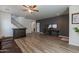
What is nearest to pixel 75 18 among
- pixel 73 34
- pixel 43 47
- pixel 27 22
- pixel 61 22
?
pixel 73 34

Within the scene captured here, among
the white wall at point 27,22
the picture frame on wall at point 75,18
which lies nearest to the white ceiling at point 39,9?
the white wall at point 27,22

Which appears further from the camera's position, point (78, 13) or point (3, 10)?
point (78, 13)

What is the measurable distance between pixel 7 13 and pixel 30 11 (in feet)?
3.55

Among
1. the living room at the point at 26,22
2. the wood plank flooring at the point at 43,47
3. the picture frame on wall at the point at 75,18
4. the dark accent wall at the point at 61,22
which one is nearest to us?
the living room at the point at 26,22

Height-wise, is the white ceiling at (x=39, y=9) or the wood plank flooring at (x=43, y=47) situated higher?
the white ceiling at (x=39, y=9)

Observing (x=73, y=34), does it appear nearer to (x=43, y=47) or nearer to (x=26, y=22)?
(x=43, y=47)

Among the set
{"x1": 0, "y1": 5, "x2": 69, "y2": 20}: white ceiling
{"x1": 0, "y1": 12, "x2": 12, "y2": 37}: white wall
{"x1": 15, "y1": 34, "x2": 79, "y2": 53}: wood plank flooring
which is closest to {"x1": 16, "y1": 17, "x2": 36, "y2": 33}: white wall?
{"x1": 0, "y1": 5, "x2": 69, "y2": 20}: white ceiling

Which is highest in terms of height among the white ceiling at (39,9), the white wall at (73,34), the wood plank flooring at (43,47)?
the white ceiling at (39,9)

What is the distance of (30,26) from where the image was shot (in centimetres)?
453

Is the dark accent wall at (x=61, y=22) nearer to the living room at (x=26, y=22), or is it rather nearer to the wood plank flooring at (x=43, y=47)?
the living room at (x=26, y=22)

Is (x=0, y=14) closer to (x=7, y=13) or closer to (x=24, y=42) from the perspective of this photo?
(x=7, y=13)

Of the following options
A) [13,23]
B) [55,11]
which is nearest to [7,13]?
[13,23]

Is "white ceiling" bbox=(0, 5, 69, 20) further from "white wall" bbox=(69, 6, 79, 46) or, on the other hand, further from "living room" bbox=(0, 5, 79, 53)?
"white wall" bbox=(69, 6, 79, 46)

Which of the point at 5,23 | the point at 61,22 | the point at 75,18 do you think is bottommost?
the point at 5,23
